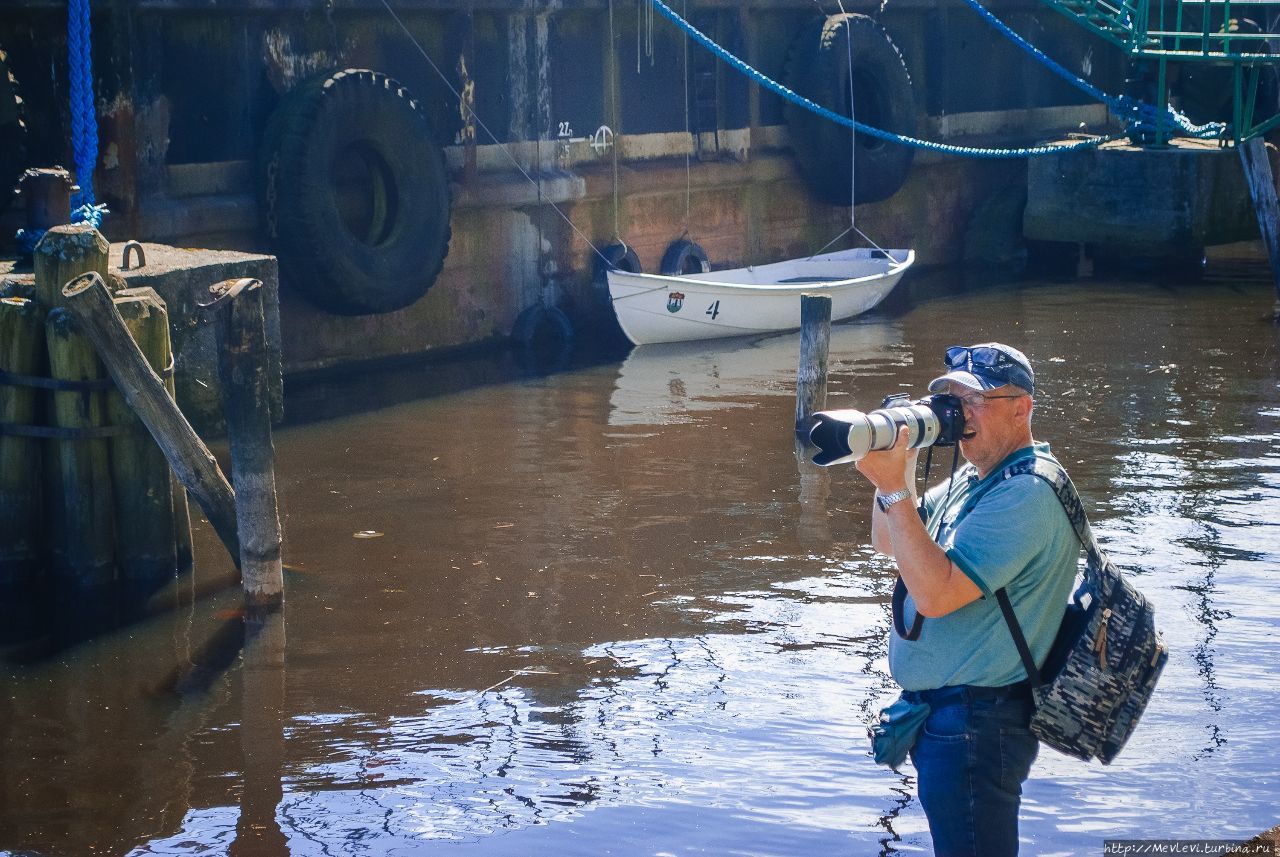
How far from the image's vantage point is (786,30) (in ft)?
59.5

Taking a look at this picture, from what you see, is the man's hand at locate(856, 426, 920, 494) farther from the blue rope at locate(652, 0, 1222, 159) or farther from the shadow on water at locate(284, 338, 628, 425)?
the blue rope at locate(652, 0, 1222, 159)

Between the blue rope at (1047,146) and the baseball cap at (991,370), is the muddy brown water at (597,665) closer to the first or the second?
the baseball cap at (991,370)

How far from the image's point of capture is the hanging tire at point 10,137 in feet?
36.3

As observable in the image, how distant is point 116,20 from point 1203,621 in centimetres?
887

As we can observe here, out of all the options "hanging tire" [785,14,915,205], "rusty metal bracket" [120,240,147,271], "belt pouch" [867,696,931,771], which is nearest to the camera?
"belt pouch" [867,696,931,771]

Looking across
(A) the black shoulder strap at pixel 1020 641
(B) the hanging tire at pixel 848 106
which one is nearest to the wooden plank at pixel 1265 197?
(B) the hanging tire at pixel 848 106

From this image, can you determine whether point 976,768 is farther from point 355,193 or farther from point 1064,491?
point 355,193

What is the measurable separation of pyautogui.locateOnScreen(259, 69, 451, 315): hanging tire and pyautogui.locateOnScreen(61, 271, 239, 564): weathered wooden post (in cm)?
531

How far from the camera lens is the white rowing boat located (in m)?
14.7

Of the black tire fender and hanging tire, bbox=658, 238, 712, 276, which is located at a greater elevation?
hanging tire, bbox=658, 238, 712, 276

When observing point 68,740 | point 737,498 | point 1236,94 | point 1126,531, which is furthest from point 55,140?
point 1236,94

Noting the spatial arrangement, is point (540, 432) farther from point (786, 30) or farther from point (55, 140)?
point (786, 30)

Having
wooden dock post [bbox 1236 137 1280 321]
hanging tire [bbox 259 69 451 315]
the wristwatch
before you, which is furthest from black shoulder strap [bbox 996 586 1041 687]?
wooden dock post [bbox 1236 137 1280 321]

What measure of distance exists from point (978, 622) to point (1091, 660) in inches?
10.9
